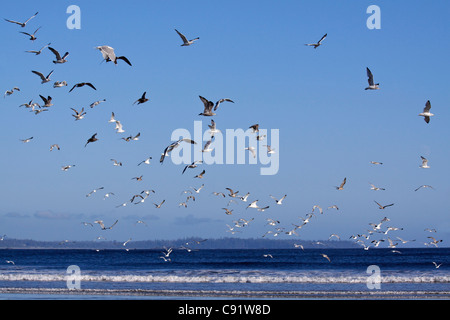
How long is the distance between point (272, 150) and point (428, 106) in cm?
863

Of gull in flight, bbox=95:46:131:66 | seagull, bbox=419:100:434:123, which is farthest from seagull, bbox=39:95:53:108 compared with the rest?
seagull, bbox=419:100:434:123

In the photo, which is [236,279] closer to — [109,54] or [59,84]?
[59,84]

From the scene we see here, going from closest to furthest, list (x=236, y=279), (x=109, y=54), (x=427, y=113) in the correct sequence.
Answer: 1. (x=109, y=54)
2. (x=427, y=113)
3. (x=236, y=279)

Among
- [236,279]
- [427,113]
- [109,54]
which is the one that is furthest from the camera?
[236,279]

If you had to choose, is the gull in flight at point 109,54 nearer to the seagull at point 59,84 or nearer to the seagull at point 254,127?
the seagull at point 59,84

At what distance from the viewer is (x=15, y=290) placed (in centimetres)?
3047

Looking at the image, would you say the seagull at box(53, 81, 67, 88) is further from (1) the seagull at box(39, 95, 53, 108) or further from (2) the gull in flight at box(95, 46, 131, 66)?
(2) the gull in flight at box(95, 46, 131, 66)

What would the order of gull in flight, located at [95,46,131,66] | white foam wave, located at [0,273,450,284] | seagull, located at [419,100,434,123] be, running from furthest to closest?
white foam wave, located at [0,273,450,284] < seagull, located at [419,100,434,123] < gull in flight, located at [95,46,131,66]

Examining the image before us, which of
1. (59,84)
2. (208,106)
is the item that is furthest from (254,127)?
(59,84)
